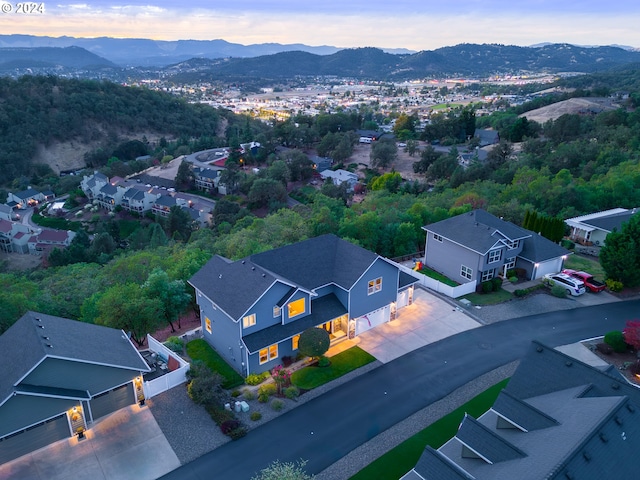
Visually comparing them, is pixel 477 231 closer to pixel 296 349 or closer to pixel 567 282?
pixel 567 282

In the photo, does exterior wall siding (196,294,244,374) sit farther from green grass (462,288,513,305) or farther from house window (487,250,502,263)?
house window (487,250,502,263)

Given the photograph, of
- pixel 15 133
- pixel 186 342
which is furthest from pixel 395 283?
pixel 15 133

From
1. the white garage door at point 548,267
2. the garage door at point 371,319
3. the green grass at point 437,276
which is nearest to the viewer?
the garage door at point 371,319

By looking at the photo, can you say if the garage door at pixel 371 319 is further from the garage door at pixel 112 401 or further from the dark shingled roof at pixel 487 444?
the garage door at pixel 112 401

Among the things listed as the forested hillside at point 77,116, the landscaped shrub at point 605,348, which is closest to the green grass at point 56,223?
the forested hillside at point 77,116

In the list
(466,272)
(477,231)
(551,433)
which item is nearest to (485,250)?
(477,231)

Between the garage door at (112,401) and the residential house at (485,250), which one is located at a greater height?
the residential house at (485,250)

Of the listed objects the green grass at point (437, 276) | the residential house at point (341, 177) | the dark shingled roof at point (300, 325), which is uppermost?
the dark shingled roof at point (300, 325)

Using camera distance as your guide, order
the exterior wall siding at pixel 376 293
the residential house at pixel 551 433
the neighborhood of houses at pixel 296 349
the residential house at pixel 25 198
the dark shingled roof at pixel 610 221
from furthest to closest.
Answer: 1. the residential house at pixel 25 198
2. the dark shingled roof at pixel 610 221
3. the exterior wall siding at pixel 376 293
4. the neighborhood of houses at pixel 296 349
5. the residential house at pixel 551 433

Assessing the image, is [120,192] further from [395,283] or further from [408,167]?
[395,283]
